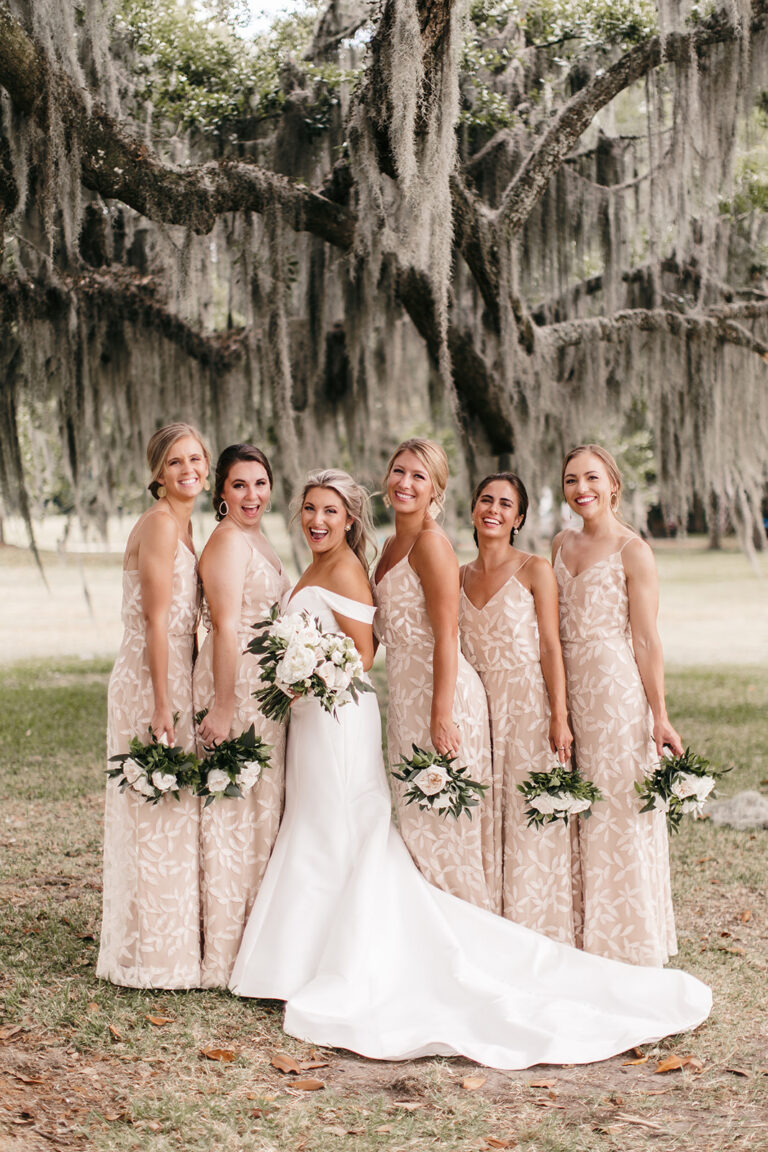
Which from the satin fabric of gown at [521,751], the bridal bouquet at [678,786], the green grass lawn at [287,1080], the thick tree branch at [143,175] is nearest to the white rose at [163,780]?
the green grass lawn at [287,1080]

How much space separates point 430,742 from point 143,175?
12.1 feet

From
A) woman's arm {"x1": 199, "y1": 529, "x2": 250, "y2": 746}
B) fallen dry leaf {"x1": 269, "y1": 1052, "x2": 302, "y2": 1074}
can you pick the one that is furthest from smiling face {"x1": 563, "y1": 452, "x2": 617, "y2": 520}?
fallen dry leaf {"x1": 269, "y1": 1052, "x2": 302, "y2": 1074}

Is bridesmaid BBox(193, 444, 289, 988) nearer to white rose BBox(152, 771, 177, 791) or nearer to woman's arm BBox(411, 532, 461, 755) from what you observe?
white rose BBox(152, 771, 177, 791)

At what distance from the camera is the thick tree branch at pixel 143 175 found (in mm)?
5180

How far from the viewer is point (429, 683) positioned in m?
3.76

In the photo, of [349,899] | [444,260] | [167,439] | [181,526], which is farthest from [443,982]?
[444,260]

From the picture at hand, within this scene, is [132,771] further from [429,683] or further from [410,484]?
[410,484]

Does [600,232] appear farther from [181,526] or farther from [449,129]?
[181,526]

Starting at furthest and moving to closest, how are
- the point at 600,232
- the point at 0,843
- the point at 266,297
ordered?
the point at 600,232, the point at 266,297, the point at 0,843

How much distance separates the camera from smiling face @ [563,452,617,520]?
12.6 feet

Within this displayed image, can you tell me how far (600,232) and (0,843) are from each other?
6.24 meters

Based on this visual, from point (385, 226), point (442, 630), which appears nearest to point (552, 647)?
point (442, 630)

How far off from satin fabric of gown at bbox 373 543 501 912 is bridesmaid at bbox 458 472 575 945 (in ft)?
0.19

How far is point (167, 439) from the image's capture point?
3707 millimetres
